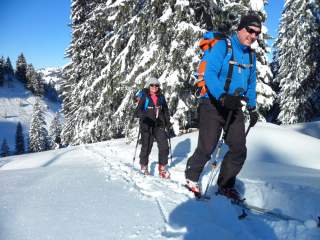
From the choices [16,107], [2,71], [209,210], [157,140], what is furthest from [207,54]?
[2,71]

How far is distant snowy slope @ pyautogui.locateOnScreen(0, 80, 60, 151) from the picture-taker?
10194 centimetres

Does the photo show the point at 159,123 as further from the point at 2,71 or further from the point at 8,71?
the point at 8,71

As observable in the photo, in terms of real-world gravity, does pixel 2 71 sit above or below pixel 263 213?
above

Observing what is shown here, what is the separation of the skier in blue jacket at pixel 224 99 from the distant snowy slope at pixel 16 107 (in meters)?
103

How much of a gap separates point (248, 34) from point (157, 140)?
364cm

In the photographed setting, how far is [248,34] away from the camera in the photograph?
410 cm

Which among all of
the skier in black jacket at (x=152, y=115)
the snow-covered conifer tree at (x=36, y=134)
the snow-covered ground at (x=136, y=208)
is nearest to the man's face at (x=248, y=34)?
the snow-covered ground at (x=136, y=208)

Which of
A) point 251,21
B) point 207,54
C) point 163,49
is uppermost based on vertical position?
point 163,49

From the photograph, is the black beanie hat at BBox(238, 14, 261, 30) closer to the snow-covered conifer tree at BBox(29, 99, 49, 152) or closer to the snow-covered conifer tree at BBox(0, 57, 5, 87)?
the snow-covered conifer tree at BBox(29, 99, 49, 152)

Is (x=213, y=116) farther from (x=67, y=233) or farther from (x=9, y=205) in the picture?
(x=9, y=205)

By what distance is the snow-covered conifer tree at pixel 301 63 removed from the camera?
86.2ft

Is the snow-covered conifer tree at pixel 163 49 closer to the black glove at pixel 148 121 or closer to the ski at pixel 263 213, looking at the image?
the black glove at pixel 148 121

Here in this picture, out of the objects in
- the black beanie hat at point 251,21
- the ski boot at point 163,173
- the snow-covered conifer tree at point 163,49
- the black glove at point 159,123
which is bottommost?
the ski boot at point 163,173

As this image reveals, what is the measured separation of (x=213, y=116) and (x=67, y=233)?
7.67ft
